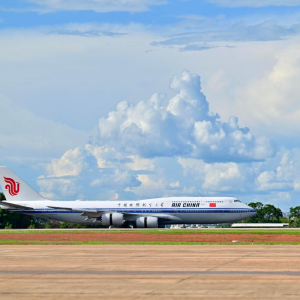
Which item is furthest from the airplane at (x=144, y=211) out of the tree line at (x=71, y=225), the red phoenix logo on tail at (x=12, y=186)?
the tree line at (x=71, y=225)

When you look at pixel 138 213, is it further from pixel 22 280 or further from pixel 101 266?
pixel 22 280

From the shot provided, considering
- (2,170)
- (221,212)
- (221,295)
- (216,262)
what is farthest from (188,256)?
(2,170)

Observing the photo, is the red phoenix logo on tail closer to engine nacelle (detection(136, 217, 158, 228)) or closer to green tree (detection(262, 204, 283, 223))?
engine nacelle (detection(136, 217, 158, 228))

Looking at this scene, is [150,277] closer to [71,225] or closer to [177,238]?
[177,238]

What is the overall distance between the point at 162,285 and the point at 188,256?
43.7 ft

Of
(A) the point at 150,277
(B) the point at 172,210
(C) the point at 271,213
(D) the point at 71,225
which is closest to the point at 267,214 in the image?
(C) the point at 271,213

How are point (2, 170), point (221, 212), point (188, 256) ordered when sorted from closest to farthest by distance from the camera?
1. point (188, 256)
2. point (221, 212)
3. point (2, 170)

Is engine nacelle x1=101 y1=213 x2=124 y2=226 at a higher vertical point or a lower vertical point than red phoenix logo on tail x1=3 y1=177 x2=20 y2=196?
lower

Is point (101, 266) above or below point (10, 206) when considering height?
below

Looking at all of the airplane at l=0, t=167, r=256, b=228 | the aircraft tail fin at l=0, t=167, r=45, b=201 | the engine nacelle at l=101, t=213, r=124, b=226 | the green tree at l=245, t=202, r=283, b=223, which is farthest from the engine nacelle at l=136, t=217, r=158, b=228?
the green tree at l=245, t=202, r=283, b=223

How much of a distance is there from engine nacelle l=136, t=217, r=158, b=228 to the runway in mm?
56004

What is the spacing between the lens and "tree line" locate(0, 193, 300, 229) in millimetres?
122000

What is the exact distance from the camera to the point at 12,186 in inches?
3853

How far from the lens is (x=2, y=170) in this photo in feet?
324
